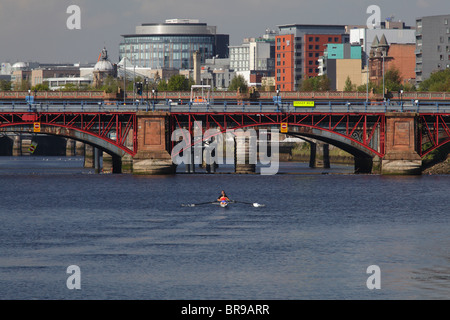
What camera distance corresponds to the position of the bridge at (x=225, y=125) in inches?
5108

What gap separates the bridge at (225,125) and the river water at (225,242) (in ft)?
35.1

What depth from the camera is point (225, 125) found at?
A: 429 feet

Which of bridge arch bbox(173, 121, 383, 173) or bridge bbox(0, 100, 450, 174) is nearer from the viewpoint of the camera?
bridge bbox(0, 100, 450, 174)

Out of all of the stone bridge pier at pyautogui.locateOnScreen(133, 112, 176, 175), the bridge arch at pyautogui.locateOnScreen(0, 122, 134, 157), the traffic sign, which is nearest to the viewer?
the stone bridge pier at pyautogui.locateOnScreen(133, 112, 176, 175)

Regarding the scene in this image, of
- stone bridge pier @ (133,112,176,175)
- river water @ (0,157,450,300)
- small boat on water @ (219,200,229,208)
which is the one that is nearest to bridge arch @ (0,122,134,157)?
stone bridge pier @ (133,112,176,175)

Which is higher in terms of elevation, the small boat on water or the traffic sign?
the traffic sign

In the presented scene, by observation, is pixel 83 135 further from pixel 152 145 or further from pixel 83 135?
pixel 152 145

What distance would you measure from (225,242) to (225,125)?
198 ft

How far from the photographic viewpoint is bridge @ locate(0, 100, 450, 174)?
129750 millimetres

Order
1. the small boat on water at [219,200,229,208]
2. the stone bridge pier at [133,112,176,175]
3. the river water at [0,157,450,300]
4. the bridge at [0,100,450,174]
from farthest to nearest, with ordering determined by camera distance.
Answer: the bridge at [0,100,450,174] < the stone bridge pier at [133,112,176,175] < the small boat on water at [219,200,229,208] < the river water at [0,157,450,300]

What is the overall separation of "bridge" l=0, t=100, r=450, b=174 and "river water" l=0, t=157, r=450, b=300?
35.1 feet

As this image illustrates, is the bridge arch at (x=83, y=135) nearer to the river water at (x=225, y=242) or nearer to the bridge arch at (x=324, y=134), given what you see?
the bridge arch at (x=324, y=134)

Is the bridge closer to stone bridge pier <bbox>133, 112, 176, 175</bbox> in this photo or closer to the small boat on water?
stone bridge pier <bbox>133, 112, 176, 175</bbox>
